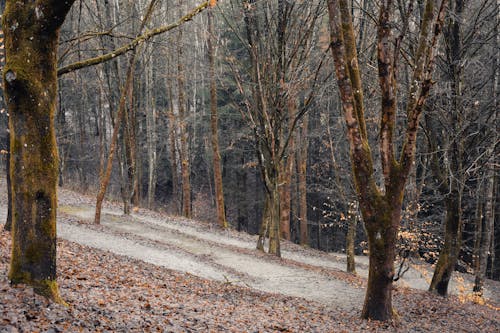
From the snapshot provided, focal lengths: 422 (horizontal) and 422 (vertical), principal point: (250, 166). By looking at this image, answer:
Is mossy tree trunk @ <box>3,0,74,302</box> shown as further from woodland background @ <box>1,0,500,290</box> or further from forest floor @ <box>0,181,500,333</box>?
woodland background @ <box>1,0,500,290</box>

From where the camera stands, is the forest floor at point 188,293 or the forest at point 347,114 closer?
the forest at point 347,114

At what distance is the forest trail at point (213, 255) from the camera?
11.5 metres

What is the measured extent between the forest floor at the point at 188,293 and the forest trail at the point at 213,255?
4 cm

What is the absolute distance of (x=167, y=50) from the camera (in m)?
22.8

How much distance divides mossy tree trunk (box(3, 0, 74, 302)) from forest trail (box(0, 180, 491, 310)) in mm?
6358

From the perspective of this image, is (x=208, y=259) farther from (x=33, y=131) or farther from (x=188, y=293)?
(x=33, y=131)

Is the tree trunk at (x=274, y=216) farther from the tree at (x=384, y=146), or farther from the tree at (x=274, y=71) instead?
the tree at (x=384, y=146)

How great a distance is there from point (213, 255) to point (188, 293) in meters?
6.08

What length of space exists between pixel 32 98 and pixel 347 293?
9.13m

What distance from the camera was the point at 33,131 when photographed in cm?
469

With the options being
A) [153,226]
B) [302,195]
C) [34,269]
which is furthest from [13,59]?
[302,195]

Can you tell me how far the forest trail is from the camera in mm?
11469

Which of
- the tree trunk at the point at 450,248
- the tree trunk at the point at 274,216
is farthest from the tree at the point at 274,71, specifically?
the tree trunk at the point at 450,248

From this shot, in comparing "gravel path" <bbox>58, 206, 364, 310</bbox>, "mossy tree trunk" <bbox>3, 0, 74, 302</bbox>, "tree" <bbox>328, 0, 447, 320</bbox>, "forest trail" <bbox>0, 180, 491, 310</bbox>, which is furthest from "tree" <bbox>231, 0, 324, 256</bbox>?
"mossy tree trunk" <bbox>3, 0, 74, 302</bbox>
